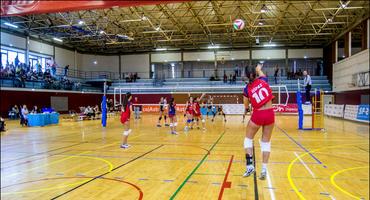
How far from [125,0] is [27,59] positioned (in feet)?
123

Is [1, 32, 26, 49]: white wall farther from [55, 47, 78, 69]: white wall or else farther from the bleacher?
the bleacher

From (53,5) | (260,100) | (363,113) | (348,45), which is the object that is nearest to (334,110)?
(348,45)

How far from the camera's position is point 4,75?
27.0m

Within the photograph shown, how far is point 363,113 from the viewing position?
75.8ft

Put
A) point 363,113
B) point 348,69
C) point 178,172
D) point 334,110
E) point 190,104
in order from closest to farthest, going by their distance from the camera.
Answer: point 178,172 → point 190,104 → point 363,113 → point 334,110 → point 348,69

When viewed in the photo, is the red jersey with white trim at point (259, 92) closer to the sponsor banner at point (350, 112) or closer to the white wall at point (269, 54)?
the sponsor banner at point (350, 112)

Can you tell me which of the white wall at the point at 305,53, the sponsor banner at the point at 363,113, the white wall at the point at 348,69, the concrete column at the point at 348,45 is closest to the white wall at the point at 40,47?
the white wall at the point at 305,53

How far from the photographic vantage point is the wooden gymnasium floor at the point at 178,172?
6.23 metres

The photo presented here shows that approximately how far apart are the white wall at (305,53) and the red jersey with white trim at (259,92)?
4337cm

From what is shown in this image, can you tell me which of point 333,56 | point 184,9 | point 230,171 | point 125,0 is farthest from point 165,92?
A: point 125,0

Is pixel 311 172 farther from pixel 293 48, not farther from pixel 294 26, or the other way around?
pixel 293 48

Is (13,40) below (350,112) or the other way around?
the other way around

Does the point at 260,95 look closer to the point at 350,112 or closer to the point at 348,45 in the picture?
the point at 350,112

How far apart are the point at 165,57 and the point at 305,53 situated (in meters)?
21.4
